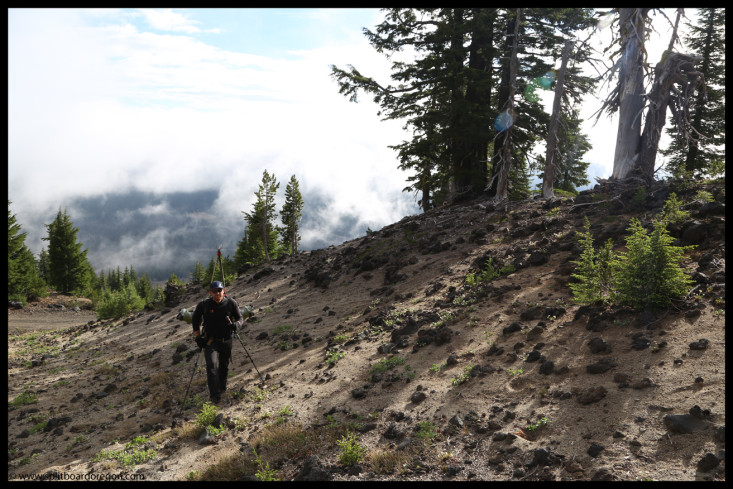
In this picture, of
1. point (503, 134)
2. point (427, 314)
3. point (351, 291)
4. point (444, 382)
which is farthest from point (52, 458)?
point (503, 134)

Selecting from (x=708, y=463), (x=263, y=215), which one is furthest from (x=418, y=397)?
(x=263, y=215)

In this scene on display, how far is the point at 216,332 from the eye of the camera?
8.56 m

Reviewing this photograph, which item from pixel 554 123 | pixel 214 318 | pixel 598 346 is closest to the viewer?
pixel 598 346

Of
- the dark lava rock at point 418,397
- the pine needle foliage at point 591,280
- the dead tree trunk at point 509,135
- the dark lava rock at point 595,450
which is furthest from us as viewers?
the dead tree trunk at point 509,135

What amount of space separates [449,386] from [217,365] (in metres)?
4.89

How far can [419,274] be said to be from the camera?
1403 centimetres

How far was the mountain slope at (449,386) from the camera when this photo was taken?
5137 mm

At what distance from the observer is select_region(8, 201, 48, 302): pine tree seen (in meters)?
35.9

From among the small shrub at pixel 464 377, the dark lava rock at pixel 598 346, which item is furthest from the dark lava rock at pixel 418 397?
the dark lava rock at pixel 598 346

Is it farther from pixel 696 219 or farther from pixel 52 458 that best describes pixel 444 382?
pixel 696 219

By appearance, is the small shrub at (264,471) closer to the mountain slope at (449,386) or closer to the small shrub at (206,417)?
the mountain slope at (449,386)

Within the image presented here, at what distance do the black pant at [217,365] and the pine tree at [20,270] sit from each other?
117 ft

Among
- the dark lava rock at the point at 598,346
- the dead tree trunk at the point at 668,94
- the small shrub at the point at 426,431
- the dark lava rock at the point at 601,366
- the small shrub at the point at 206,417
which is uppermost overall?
the dead tree trunk at the point at 668,94

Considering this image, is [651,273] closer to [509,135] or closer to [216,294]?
[216,294]
